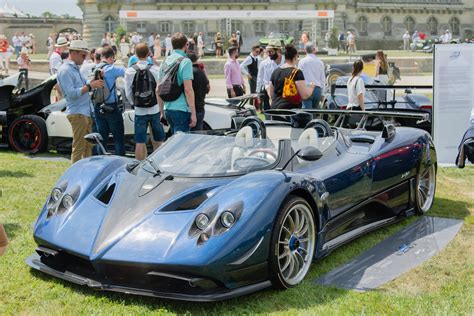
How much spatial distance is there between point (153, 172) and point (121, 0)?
65.6 meters

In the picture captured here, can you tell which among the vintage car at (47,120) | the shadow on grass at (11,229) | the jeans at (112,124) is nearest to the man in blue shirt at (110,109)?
the jeans at (112,124)

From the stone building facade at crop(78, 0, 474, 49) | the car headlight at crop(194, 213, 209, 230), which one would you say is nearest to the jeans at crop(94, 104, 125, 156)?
the car headlight at crop(194, 213, 209, 230)

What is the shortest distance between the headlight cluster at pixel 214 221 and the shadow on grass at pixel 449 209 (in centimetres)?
333

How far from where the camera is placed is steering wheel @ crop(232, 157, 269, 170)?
5531mm

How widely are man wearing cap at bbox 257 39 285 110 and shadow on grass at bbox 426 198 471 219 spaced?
3776mm

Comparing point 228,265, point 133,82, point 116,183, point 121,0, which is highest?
point 121,0

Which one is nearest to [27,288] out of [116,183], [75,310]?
[75,310]

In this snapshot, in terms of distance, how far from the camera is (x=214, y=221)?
185 inches

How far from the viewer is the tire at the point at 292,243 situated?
15.7 feet

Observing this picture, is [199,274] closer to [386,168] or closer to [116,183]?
[116,183]

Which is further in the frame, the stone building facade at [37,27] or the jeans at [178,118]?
the stone building facade at [37,27]

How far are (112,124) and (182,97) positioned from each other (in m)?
1.24

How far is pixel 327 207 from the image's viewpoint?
5.48 m

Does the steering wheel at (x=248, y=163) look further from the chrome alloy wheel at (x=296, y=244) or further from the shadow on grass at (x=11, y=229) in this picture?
the shadow on grass at (x=11, y=229)
